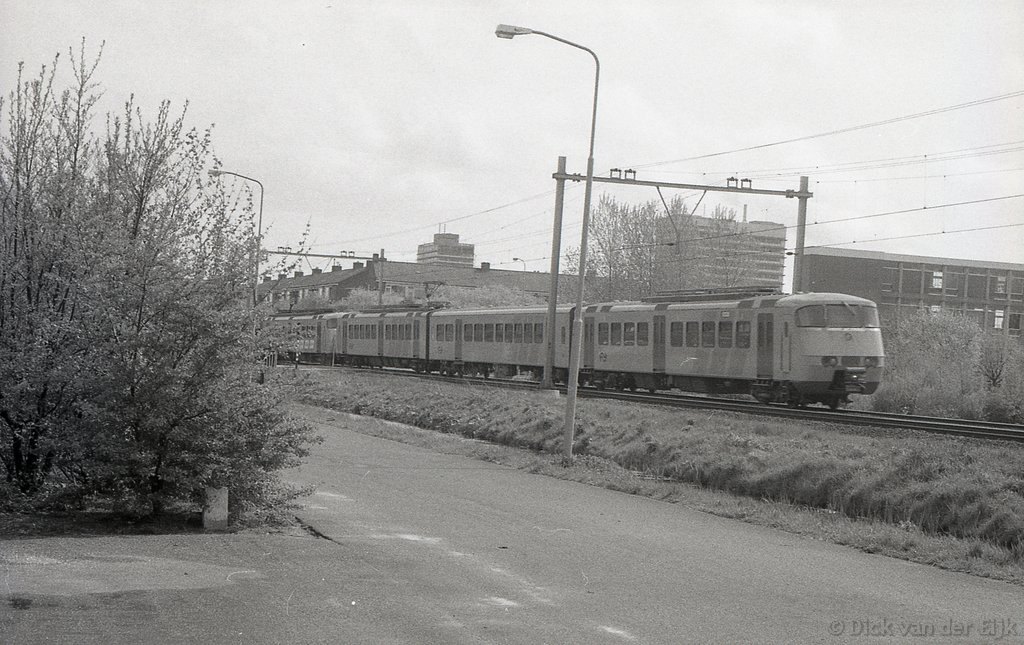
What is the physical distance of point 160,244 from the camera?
10797 millimetres

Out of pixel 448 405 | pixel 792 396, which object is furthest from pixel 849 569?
pixel 448 405

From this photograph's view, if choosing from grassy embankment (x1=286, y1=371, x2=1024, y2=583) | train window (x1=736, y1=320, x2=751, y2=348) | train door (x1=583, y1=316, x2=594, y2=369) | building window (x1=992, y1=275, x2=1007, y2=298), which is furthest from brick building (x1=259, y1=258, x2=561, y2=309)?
grassy embankment (x1=286, y1=371, x2=1024, y2=583)

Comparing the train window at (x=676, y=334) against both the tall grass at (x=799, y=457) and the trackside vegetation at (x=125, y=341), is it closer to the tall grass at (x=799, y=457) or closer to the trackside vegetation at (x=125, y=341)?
the tall grass at (x=799, y=457)

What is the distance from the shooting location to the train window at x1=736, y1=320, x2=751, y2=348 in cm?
2738

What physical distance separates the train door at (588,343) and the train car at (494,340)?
3.92ft

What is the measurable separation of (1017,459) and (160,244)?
11.1m

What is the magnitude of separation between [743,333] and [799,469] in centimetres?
1242

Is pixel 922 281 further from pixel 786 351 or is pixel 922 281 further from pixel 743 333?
pixel 786 351

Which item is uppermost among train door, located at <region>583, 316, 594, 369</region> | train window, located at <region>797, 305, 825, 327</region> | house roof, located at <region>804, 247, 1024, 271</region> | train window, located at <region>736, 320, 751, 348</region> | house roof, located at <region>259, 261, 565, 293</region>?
house roof, located at <region>804, 247, 1024, 271</region>

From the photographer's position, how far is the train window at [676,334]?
30219 millimetres

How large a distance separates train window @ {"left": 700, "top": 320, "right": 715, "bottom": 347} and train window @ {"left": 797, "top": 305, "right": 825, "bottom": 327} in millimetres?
3199

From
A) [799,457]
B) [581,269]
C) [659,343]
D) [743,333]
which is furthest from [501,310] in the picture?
[799,457]

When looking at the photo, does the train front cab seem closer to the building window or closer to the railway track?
the railway track

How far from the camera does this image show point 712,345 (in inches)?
1131
